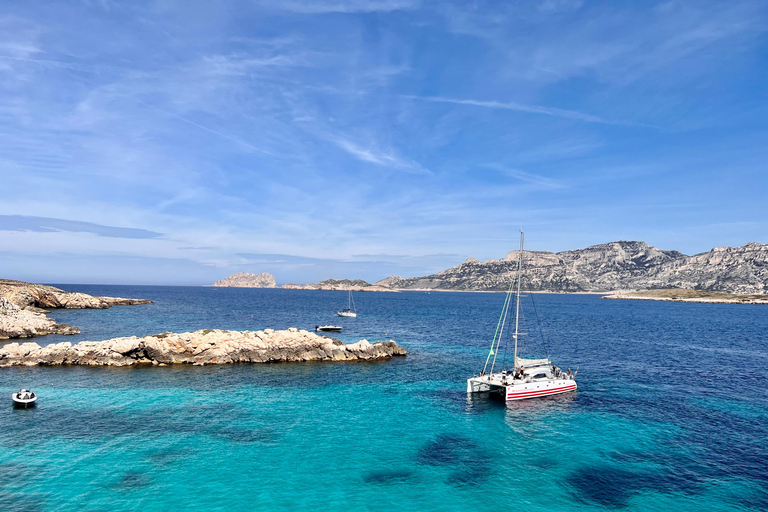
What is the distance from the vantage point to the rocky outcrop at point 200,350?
6178 centimetres

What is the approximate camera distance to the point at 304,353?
6969 cm

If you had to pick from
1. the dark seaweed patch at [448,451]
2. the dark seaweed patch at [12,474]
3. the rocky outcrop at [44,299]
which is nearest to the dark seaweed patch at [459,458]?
the dark seaweed patch at [448,451]

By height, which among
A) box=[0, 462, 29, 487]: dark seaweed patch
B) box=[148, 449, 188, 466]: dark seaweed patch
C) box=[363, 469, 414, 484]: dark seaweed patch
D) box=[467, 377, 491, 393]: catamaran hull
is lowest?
box=[363, 469, 414, 484]: dark seaweed patch

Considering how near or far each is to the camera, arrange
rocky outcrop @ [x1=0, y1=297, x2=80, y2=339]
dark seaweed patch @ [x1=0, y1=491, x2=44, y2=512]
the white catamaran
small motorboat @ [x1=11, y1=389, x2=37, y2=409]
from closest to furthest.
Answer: dark seaweed patch @ [x1=0, y1=491, x2=44, y2=512], small motorboat @ [x1=11, y1=389, x2=37, y2=409], the white catamaran, rocky outcrop @ [x1=0, y1=297, x2=80, y2=339]

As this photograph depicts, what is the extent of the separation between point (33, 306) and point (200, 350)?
109 metres

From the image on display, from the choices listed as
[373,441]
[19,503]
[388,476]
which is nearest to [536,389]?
[373,441]

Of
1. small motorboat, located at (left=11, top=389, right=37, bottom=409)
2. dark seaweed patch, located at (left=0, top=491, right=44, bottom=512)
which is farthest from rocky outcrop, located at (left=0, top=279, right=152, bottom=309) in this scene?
dark seaweed patch, located at (left=0, top=491, right=44, bottom=512)

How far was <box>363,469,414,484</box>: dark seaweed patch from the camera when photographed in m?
29.3

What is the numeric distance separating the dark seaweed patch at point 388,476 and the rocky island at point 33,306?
8804cm

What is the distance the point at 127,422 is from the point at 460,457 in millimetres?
30180

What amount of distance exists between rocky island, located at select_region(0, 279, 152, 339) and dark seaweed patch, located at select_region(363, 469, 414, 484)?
88.0 meters

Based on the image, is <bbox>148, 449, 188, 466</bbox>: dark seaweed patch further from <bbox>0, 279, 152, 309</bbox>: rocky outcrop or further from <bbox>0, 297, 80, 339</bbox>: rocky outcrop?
<bbox>0, 279, 152, 309</bbox>: rocky outcrop

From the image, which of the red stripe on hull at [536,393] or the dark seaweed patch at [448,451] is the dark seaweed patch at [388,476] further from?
the red stripe on hull at [536,393]

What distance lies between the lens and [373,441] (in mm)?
36000
